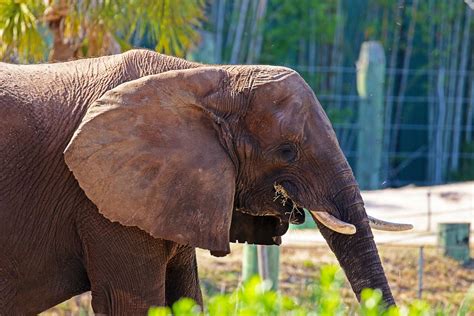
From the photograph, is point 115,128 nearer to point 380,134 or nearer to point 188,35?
point 188,35

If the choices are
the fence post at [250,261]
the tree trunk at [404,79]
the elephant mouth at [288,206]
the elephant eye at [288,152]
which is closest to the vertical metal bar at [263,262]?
the fence post at [250,261]

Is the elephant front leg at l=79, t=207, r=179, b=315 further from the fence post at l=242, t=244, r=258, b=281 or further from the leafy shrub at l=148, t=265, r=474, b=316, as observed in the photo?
the fence post at l=242, t=244, r=258, b=281

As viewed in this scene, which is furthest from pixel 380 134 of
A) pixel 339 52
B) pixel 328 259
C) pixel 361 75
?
pixel 328 259

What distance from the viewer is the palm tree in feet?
32.9

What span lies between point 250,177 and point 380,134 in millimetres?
11606

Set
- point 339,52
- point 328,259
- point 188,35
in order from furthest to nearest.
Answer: point 339,52, point 328,259, point 188,35

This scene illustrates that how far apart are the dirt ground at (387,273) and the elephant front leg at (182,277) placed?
3.36 metres

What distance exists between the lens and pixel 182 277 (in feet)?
22.0

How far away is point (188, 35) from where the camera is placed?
34.9 feet

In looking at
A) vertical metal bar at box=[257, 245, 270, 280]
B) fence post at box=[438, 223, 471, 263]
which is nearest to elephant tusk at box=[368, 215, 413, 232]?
vertical metal bar at box=[257, 245, 270, 280]

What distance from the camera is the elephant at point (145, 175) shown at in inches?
243

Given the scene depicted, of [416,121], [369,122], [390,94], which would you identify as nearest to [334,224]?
[369,122]

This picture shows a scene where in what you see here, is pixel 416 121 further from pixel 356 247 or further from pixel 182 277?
pixel 356 247

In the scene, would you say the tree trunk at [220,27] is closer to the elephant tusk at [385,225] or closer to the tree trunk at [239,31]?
the tree trunk at [239,31]
